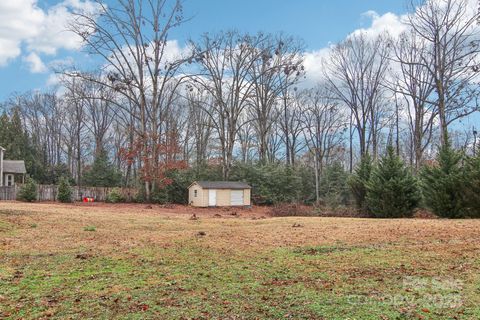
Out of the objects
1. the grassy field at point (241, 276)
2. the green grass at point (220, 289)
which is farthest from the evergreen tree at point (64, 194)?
the green grass at point (220, 289)

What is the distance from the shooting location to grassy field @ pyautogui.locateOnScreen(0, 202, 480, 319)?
372cm

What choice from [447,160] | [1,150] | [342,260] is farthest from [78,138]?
[342,260]

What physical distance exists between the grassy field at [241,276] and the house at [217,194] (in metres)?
16.8

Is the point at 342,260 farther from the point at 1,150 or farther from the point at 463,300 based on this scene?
the point at 1,150

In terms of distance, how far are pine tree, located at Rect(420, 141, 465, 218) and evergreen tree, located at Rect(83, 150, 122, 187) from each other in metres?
27.4

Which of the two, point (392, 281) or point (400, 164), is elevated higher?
point (400, 164)

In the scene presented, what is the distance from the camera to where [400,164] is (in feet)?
54.1

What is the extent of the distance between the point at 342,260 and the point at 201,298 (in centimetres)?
278

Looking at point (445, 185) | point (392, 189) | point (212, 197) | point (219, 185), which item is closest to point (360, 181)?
point (392, 189)

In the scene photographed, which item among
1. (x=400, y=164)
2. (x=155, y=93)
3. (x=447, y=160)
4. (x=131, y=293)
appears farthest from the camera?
(x=155, y=93)

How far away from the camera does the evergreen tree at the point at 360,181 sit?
61.9 feet

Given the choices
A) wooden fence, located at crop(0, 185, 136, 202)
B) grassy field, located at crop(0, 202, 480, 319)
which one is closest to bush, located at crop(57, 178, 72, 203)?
wooden fence, located at crop(0, 185, 136, 202)

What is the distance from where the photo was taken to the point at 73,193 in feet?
88.8

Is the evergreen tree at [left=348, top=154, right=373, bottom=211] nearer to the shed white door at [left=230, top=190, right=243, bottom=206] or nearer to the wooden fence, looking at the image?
the shed white door at [left=230, top=190, right=243, bottom=206]
